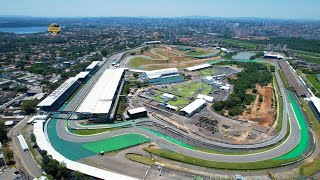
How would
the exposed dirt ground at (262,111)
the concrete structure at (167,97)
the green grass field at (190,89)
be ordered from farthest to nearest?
the green grass field at (190,89) < the concrete structure at (167,97) < the exposed dirt ground at (262,111)

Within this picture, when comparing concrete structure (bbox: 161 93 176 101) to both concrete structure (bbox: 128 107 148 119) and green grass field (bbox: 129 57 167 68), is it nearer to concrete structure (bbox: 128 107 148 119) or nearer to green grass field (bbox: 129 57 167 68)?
concrete structure (bbox: 128 107 148 119)

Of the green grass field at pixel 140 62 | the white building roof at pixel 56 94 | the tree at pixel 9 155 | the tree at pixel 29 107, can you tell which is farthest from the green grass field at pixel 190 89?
the tree at pixel 9 155

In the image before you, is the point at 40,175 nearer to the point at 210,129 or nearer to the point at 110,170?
the point at 110,170

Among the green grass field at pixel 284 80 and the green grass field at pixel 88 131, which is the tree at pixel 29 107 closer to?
the green grass field at pixel 88 131

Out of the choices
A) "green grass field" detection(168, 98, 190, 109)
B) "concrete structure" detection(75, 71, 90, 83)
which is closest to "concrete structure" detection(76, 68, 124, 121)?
"concrete structure" detection(75, 71, 90, 83)

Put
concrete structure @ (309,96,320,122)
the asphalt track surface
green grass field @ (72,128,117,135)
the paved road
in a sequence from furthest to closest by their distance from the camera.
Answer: concrete structure @ (309,96,320,122), green grass field @ (72,128,117,135), the asphalt track surface, the paved road

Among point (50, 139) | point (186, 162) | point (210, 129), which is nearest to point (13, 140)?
point (50, 139)
